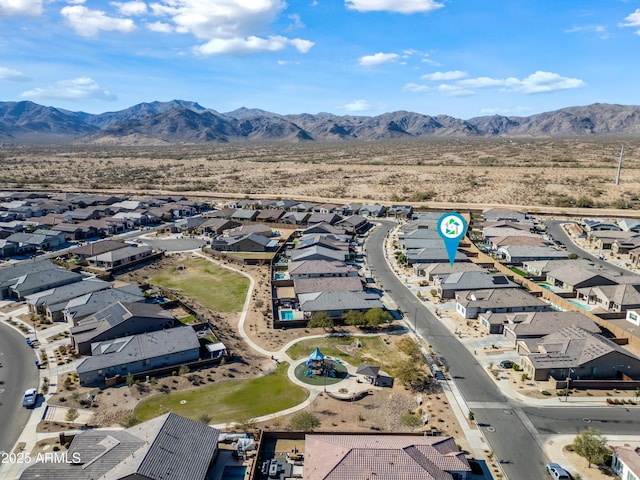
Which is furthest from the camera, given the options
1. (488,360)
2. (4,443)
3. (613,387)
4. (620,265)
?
(620,265)

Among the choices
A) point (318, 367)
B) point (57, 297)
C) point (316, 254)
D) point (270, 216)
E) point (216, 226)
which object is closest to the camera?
point (318, 367)

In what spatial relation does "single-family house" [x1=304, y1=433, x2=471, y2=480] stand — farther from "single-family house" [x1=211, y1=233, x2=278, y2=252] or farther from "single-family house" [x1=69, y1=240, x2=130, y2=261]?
"single-family house" [x1=69, y1=240, x2=130, y2=261]

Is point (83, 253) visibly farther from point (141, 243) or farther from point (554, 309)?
point (554, 309)

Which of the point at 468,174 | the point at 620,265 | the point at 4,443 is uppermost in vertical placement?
the point at 468,174

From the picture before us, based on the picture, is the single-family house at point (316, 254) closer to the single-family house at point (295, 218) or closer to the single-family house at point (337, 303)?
the single-family house at point (337, 303)

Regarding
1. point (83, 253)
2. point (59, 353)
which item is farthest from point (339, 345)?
point (83, 253)

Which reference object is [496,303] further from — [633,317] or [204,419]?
[204,419]

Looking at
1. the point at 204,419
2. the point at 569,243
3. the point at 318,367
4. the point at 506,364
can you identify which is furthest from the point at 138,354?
the point at 569,243
